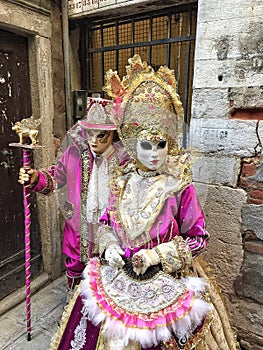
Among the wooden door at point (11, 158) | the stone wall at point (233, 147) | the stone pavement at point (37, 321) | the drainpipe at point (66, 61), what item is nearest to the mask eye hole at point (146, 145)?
the stone wall at point (233, 147)

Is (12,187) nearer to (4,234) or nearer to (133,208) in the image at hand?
(4,234)

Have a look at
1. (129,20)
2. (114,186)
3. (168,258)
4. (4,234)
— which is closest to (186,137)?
(114,186)

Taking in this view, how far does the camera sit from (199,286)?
1576mm

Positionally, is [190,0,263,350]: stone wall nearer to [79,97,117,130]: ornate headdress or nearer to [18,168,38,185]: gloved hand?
[79,97,117,130]: ornate headdress

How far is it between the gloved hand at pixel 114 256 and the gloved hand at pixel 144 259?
0.31 feet

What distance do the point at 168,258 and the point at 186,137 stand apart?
100 centimetres

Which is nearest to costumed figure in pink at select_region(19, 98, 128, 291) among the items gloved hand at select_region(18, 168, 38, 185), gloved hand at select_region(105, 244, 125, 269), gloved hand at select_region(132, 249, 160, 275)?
gloved hand at select_region(18, 168, 38, 185)

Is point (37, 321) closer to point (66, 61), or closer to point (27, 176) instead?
point (27, 176)

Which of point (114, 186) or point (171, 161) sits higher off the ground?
point (171, 161)

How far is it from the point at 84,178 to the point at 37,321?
1.33m

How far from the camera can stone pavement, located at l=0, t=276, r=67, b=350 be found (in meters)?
2.32

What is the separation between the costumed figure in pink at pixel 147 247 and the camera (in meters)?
1.46

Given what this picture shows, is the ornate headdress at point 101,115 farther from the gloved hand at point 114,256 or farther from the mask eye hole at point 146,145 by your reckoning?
the gloved hand at point 114,256

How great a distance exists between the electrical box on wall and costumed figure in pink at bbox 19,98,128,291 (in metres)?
0.60
